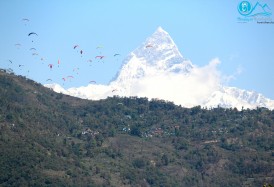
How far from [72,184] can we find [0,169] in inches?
805

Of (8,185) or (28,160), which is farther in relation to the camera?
(28,160)

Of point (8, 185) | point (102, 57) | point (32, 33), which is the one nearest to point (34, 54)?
point (32, 33)

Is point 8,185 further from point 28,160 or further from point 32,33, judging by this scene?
point 32,33

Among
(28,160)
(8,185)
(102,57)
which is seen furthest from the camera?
(28,160)

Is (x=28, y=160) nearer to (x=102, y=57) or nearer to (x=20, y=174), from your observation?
(x=20, y=174)

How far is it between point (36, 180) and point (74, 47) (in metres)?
56.0

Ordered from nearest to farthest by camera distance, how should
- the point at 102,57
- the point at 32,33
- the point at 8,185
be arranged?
1. the point at 32,33
2. the point at 102,57
3. the point at 8,185

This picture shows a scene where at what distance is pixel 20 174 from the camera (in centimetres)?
19088

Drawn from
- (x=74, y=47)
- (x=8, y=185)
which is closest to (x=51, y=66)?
(x=74, y=47)

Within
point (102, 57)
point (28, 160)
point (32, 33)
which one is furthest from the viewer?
point (28, 160)

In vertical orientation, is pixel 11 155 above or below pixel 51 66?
below

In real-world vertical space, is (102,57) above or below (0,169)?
above

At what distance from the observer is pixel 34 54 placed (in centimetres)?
14462

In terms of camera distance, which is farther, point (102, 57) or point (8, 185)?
point (8, 185)
